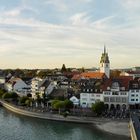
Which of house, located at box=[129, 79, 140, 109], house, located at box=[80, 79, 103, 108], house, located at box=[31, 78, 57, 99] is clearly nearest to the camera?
house, located at box=[129, 79, 140, 109]

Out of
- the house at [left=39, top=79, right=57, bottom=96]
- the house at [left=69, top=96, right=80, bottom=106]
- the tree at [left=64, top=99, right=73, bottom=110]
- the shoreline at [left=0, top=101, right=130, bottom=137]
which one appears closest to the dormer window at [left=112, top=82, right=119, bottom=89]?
the house at [left=69, top=96, right=80, bottom=106]

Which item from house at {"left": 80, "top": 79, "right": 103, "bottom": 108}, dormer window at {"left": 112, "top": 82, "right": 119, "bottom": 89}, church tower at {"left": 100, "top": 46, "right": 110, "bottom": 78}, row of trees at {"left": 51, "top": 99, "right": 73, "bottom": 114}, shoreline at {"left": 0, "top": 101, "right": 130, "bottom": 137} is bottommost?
shoreline at {"left": 0, "top": 101, "right": 130, "bottom": 137}

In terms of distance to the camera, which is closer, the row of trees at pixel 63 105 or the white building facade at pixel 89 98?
the row of trees at pixel 63 105

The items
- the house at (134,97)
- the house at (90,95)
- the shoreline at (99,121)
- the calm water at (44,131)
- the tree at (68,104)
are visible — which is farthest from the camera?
the house at (90,95)

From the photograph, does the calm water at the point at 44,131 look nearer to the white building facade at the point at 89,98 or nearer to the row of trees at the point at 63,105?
the row of trees at the point at 63,105

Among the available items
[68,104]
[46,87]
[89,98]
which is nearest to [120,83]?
[89,98]

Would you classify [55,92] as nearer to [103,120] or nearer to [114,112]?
[114,112]

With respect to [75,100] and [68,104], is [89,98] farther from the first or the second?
[68,104]

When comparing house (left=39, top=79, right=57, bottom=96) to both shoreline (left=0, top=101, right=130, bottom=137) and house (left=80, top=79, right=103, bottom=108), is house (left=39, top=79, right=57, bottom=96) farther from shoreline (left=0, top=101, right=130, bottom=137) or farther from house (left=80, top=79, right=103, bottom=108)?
shoreline (left=0, top=101, right=130, bottom=137)

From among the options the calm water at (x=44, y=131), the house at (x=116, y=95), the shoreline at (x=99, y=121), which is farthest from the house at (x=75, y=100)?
the calm water at (x=44, y=131)
